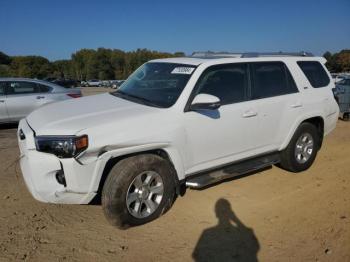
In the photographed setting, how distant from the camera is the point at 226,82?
14.9 feet

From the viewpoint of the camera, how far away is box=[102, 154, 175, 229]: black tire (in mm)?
3582

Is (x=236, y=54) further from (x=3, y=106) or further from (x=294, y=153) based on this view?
(x=3, y=106)

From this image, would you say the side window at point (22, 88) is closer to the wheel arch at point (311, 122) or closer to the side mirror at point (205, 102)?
the side mirror at point (205, 102)

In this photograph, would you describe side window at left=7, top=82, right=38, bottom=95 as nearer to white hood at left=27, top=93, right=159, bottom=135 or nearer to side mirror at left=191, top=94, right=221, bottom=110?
white hood at left=27, top=93, right=159, bottom=135

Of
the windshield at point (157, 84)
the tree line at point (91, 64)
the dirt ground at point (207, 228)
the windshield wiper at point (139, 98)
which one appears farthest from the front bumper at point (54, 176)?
the tree line at point (91, 64)

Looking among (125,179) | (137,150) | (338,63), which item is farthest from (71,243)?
(338,63)

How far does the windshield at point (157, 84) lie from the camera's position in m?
4.21

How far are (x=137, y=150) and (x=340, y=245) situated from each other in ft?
7.63

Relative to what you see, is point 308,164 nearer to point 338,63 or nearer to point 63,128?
point 63,128

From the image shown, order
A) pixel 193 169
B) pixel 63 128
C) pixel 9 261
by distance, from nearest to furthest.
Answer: pixel 9 261 → pixel 63 128 → pixel 193 169

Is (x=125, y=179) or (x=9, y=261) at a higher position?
(x=125, y=179)

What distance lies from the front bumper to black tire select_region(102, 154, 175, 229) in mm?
166

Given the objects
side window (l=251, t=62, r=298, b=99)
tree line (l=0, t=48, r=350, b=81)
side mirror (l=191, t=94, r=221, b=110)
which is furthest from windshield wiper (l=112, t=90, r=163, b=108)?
tree line (l=0, t=48, r=350, b=81)

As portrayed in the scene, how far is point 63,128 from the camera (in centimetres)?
347
